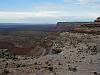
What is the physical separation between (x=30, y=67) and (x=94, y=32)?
21.1m

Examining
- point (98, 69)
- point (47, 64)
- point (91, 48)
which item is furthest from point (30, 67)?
point (91, 48)

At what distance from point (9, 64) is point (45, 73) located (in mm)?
3187

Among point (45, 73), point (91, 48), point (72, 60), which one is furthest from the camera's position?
point (91, 48)

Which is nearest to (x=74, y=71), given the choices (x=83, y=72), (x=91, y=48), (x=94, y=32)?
(x=83, y=72)

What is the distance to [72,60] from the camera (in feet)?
58.3

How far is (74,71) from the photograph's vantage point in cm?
1458

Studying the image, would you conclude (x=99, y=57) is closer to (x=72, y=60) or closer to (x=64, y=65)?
(x=72, y=60)

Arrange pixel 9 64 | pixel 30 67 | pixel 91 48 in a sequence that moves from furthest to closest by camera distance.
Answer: pixel 91 48 → pixel 9 64 → pixel 30 67

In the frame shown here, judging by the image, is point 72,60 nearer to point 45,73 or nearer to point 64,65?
point 64,65

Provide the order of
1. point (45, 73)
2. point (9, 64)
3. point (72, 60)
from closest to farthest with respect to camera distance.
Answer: point (45, 73), point (9, 64), point (72, 60)

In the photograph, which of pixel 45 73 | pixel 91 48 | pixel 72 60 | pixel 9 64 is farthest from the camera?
pixel 91 48

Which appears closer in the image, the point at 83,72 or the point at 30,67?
the point at 83,72

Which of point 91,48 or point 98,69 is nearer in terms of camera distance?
point 98,69

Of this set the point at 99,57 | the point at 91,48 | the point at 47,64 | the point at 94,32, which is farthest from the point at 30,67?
the point at 94,32
